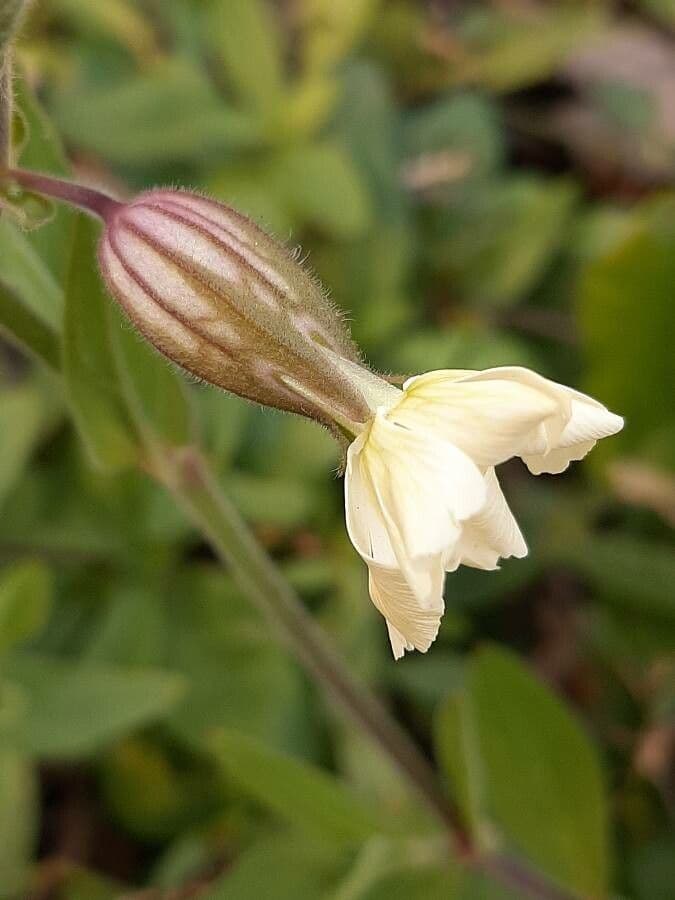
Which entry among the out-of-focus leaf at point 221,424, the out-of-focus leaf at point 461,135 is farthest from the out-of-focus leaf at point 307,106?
the out-of-focus leaf at point 221,424

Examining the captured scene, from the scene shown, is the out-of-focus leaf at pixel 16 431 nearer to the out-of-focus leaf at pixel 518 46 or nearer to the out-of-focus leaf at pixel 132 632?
the out-of-focus leaf at pixel 132 632

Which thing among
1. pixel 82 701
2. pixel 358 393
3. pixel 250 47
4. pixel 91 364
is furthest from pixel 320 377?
pixel 250 47

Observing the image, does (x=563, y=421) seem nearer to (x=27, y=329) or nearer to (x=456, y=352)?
(x=27, y=329)

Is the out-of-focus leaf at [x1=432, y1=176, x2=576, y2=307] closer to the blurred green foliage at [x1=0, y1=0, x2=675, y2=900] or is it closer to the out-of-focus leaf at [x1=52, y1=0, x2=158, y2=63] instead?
the blurred green foliage at [x1=0, y1=0, x2=675, y2=900]

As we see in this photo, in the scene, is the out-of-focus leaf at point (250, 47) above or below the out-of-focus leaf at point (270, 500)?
above

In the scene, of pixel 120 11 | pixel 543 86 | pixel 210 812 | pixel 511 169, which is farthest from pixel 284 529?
pixel 543 86

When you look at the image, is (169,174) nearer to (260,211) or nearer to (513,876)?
(260,211)

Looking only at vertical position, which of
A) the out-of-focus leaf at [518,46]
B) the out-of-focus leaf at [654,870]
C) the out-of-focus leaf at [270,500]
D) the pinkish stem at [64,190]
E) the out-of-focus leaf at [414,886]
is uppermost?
the pinkish stem at [64,190]
